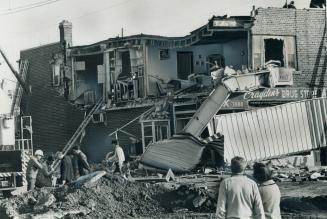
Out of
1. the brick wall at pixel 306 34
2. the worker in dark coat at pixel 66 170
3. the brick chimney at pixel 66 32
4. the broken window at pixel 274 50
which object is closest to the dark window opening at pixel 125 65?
the brick chimney at pixel 66 32

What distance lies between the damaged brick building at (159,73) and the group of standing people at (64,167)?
9574 mm

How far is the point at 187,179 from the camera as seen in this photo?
76.6ft

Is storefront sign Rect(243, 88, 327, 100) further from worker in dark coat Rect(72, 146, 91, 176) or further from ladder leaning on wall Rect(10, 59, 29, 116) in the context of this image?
ladder leaning on wall Rect(10, 59, 29, 116)

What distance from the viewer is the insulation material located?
2561cm

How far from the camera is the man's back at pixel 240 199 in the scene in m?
Result: 7.95

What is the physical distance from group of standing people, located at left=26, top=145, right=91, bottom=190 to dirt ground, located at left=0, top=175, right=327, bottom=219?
1150 millimetres

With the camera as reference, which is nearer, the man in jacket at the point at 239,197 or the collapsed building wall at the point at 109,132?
the man in jacket at the point at 239,197

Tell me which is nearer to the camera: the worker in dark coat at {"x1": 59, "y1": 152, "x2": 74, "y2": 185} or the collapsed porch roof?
the worker in dark coat at {"x1": 59, "y1": 152, "x2": 74, "y2": 185}

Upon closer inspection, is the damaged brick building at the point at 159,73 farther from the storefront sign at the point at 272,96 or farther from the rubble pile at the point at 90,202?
the rubble pile at the point at 90,202

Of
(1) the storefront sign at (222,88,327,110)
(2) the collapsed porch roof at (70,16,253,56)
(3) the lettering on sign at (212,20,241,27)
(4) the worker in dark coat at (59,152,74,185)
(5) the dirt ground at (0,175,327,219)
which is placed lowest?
(5) the dirt ground at (0,175,327,219)

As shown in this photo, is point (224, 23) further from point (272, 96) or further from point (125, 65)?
point (125, 65)

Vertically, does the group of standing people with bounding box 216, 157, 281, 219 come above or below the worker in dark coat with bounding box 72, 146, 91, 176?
above

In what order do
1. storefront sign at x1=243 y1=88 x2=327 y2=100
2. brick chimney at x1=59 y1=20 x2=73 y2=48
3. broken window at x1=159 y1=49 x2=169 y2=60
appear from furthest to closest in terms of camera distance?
1. brick chimney at x1=59 y1=20 x2=73 y2=48
2. broken window at x1=159 y1=49 x2=169 y2=60
3. storefront sign at x1=243 y1=88 x2=327 y2=100

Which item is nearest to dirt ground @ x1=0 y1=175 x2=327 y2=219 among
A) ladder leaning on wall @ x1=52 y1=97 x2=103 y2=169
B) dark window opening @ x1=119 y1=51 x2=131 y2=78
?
dark window opening @ x1=119 y1=51 x2=131 y2=78
